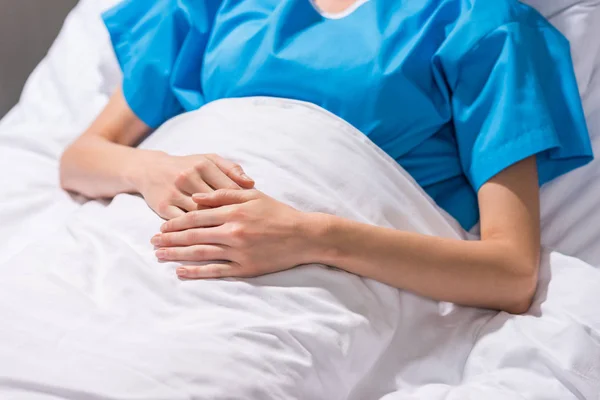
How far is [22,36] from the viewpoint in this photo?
1626mm

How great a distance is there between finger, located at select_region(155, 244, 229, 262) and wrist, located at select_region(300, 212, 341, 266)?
0.30 ft

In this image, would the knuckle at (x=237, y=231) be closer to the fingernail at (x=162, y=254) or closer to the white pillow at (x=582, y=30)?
the fingernail at (x=162, y=254)

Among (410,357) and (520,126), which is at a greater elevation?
(520,126)

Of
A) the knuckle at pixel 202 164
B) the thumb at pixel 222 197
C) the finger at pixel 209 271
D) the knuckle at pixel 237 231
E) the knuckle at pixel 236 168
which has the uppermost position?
the knuckle at pixel 202 164

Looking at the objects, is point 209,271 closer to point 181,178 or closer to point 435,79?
point 181,178

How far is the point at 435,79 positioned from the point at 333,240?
0.30 metres

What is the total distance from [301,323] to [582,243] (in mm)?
498

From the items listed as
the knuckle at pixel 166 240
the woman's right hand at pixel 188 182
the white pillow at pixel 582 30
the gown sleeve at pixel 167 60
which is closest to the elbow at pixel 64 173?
the gown sleeve at pixel 167 60

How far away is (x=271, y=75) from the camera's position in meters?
1.01

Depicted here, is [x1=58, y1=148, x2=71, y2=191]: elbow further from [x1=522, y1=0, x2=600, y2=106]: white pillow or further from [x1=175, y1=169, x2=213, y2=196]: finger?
[x1=522, y1=0, x2=600, y2=106]: white pillow

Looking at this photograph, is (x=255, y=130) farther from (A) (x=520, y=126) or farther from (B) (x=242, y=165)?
(A) (x=520, y=126)

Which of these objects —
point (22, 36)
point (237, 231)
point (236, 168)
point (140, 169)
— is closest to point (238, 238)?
point (237, 231)

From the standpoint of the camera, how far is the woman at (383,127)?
0.85 m

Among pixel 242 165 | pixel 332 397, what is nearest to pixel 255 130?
pixel 242 165
